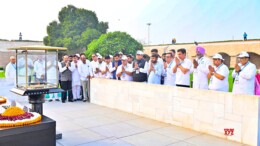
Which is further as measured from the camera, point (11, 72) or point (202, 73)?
point (11, 72)

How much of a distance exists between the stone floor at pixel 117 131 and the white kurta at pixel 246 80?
1.18 metres

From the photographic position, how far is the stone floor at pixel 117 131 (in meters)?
4.92

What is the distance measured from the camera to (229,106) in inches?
198

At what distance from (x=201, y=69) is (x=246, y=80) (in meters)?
1.09

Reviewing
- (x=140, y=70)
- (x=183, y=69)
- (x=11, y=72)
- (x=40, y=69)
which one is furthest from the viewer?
(x=11, y=72)

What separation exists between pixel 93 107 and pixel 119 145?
3.69 metres

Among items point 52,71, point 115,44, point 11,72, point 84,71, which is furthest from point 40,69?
point 115,44

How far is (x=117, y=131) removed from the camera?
566 cm

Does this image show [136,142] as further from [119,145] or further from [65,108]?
[65,108]

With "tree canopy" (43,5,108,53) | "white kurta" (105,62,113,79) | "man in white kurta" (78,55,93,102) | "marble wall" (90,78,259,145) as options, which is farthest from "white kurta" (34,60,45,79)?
"tree canopy" (43,5,108,53)

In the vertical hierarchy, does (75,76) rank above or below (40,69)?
below

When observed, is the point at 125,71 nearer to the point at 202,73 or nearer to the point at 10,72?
the point at 202,73

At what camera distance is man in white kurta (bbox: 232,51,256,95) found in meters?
5.32

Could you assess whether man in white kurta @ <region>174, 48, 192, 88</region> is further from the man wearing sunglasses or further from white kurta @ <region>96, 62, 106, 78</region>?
white kurta @ <region>96, 62, 106, 78</region>
